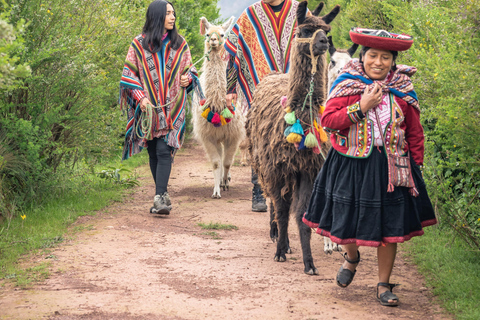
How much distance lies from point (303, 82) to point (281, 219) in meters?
1.16

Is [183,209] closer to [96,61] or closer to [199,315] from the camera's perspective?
[96,61]

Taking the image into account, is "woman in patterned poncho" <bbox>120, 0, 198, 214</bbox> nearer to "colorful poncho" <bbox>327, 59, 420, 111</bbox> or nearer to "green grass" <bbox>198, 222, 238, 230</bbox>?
"green grass" <bbox>198, 222, 238, 230</bbox>

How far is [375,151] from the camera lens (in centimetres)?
380

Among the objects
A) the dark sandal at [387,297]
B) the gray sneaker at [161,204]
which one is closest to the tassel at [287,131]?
the dark sandal at [387,297]

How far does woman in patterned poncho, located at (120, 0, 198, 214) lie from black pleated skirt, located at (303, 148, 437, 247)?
10.0 ft

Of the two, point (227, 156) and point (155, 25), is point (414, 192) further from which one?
point (227, 156)

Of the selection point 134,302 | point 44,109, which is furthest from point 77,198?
point 134,302

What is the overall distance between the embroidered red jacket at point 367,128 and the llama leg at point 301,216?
0.94 meters

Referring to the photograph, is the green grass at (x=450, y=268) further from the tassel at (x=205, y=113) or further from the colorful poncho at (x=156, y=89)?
the tassel at (x=205, y=113)

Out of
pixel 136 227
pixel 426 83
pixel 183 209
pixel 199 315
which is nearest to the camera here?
pixel 199 315

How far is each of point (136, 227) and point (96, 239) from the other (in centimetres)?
67

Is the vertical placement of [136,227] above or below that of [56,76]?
below

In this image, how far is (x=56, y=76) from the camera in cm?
624

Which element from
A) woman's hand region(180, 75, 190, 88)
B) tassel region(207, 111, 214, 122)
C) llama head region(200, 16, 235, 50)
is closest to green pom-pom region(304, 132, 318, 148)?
woman's hand region(180, 75, 190, 88)
